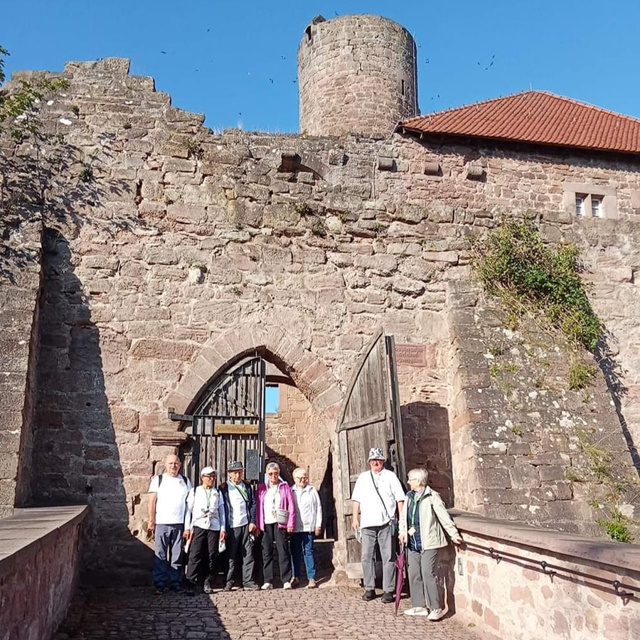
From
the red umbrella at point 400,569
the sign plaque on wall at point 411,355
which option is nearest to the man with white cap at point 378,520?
the red umbrella at point 400,569

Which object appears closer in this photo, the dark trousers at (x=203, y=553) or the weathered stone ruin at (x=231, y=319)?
the dark trousers at (x=203, y=553)

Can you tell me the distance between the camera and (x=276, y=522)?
687 centimetres

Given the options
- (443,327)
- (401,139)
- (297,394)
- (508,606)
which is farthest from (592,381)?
(401,139)

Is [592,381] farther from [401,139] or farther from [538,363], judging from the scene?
[401,139]

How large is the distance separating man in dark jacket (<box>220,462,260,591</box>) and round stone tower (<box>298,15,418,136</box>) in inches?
571

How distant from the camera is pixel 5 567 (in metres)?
2.90

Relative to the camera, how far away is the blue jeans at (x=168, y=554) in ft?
20.7

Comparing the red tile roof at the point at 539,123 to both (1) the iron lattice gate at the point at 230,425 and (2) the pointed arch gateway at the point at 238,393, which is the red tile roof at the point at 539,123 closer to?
(2) the pointed arch gateway at the point at 238,393

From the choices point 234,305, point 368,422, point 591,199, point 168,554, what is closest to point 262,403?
point 234,305

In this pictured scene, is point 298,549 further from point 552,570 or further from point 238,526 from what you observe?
point 552,570

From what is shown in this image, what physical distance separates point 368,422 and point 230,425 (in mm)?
1427

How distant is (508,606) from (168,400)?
384 centimetres

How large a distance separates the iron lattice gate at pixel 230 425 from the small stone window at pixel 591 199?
12.1 metres

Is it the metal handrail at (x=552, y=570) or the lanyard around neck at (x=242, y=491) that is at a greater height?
the lanyard around neck at (x=242, y=491)
